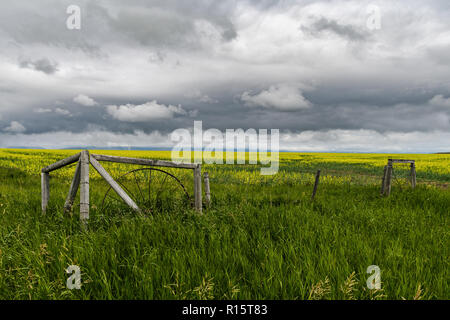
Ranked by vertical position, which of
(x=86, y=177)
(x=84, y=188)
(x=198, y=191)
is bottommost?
(x=198, y=191)

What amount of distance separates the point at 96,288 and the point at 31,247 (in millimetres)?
1763

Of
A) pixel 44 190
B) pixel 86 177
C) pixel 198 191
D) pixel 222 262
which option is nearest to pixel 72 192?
pixel 86 177

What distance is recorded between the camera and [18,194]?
7160 millimetres

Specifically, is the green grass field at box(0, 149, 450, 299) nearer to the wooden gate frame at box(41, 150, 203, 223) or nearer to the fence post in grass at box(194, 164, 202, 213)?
the wooden gate frame at box(41, 150, 203, 223)

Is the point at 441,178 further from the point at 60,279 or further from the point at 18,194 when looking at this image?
the point at 18,194

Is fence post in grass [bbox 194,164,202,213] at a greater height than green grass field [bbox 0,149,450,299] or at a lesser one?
greater

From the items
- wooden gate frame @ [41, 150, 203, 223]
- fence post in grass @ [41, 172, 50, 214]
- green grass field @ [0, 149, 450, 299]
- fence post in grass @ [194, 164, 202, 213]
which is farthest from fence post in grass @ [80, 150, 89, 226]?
fence post in grass @ [194, 164, 202, 213]

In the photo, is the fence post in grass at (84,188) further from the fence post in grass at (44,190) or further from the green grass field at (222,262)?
the fence post in grass at (44,190)

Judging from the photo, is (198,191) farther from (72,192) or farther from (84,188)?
(72,192)

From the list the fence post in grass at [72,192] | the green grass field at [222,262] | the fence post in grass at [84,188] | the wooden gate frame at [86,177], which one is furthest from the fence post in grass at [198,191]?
the fence post in grass at [72,192]

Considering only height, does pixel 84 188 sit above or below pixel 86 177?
below
